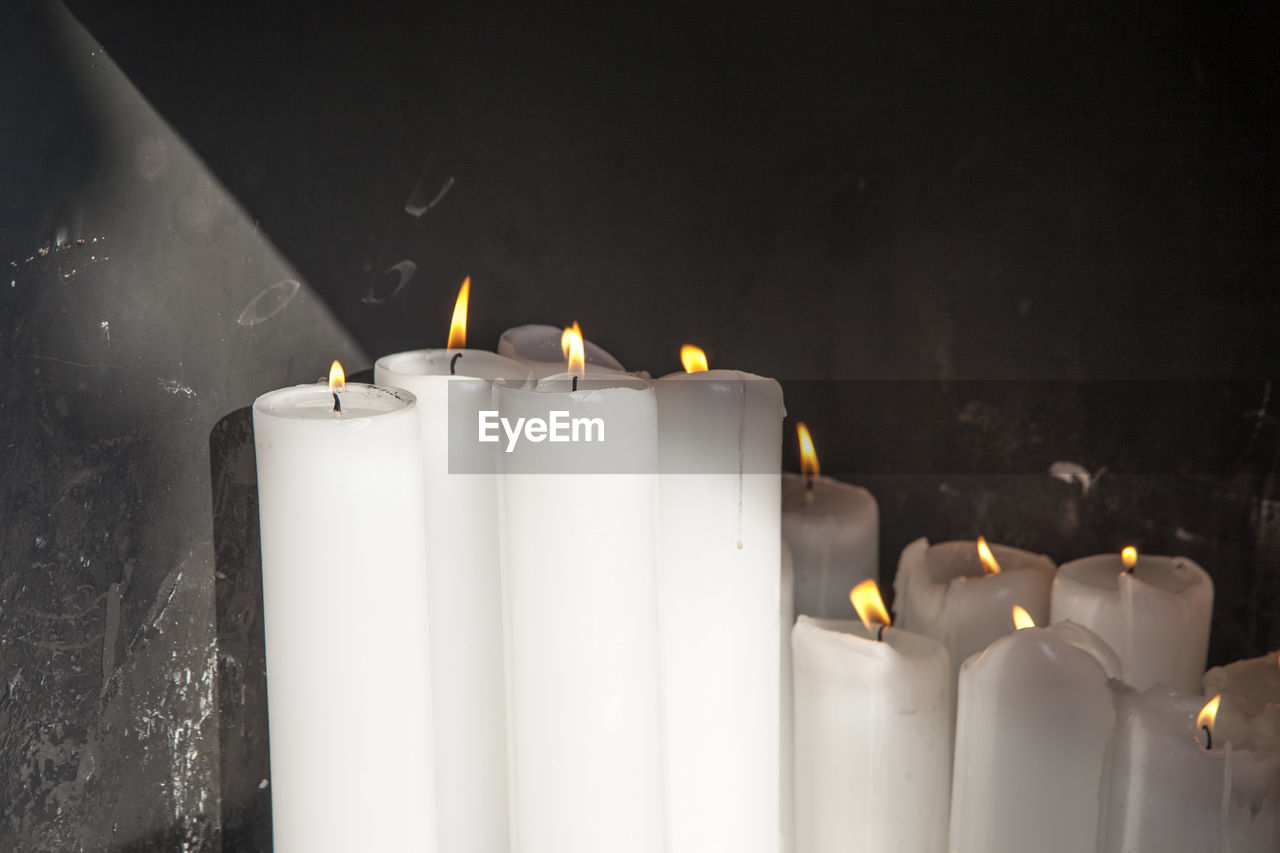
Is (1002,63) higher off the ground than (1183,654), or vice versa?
(1002,63)

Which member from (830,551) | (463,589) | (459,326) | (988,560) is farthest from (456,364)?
(988,560)

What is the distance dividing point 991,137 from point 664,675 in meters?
0.51

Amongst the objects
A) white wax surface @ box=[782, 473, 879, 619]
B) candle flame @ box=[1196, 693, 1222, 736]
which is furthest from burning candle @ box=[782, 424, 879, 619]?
candle flame @ box=[1196, 693, 1222, 736]

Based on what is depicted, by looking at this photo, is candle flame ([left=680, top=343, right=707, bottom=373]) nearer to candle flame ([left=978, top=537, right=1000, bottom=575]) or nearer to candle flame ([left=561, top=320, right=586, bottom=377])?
candle flame ([left=561, top=320, right=586, bottom=377])

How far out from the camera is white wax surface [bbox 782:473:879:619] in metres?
0.84

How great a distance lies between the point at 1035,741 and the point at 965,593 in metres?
0.15

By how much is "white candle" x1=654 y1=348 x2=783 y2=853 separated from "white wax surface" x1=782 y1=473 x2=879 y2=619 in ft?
0.31

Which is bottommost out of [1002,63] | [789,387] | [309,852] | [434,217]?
[309,852]

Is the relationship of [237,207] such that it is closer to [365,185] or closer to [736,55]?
[365,185]

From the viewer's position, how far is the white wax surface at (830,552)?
0.84 m

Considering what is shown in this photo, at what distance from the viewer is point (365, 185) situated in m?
0.84

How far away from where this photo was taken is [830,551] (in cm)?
84

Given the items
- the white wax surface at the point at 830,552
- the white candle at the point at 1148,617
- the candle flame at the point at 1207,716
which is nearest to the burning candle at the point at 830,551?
the white wax surface at the point at 830,552

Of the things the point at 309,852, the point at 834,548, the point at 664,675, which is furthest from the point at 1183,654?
the point at 309,852
